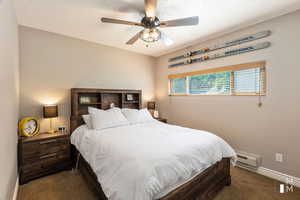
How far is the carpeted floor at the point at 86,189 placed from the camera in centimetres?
182

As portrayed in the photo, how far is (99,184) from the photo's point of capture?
1.65m

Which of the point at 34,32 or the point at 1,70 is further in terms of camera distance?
the point at 34,32

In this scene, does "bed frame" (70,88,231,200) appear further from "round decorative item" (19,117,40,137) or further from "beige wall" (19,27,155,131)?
"round decorative item" (19,117,40,137)

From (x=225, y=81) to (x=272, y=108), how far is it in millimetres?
921

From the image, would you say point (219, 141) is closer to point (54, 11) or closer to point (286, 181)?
point (286, 181)

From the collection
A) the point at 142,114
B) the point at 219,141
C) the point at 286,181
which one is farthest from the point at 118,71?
the point at 286,181

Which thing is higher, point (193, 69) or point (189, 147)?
point (193, 69)

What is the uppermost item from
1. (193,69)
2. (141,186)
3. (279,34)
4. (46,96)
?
(279,34)

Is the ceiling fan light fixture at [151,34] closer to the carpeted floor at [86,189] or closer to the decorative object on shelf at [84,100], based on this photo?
the decorative object on shelf at [84,100]

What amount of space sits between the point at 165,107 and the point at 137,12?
2.63 m

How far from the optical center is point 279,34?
218cm

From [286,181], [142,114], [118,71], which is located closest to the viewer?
[286,181]

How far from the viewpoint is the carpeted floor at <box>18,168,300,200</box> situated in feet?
5.96

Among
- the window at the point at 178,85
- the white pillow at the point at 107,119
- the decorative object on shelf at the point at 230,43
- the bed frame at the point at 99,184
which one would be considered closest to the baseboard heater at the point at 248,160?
the bed frame at the point at 99,184
